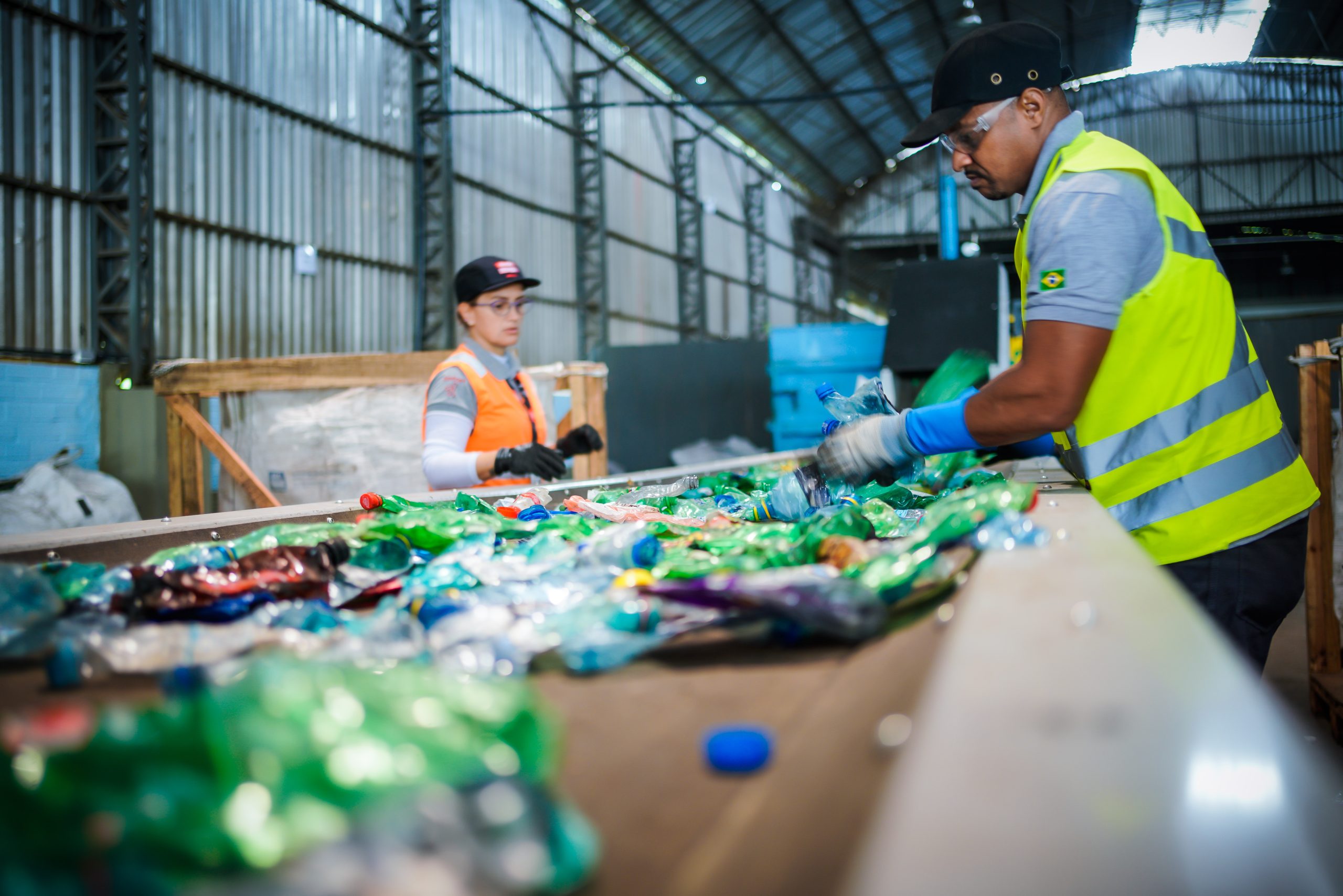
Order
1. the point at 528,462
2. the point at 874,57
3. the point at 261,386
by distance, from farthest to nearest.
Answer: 1. the point at 874,57
2. the point at 261,386
3. the point at 528,462

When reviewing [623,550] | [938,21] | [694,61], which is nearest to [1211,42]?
[623,550]

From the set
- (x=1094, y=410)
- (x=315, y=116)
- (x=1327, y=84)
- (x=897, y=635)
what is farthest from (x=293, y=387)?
(x=1327, y=84)

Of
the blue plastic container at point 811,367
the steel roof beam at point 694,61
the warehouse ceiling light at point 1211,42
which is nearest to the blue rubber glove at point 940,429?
the warehouse ceiling light at point 1211,42

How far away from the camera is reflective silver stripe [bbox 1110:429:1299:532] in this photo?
5.19 ft

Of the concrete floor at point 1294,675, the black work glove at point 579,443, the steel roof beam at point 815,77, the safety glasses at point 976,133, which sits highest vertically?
the steel roof beam at point 815,77

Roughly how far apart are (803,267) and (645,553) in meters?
21.7

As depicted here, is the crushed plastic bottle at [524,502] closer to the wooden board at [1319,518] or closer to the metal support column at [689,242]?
the wooden board at [1319,518]

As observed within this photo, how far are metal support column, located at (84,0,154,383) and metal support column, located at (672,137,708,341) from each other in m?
9.98

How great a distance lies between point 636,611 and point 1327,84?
2301 cm

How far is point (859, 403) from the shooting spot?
Answer: 7.26 ft

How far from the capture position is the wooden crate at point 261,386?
4809 mm

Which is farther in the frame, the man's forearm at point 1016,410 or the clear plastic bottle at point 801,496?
the clear plastic bottle at point 801,496

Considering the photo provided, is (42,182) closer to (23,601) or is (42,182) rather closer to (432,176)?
(432,176)

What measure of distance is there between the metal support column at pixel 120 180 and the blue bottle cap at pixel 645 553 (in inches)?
307
